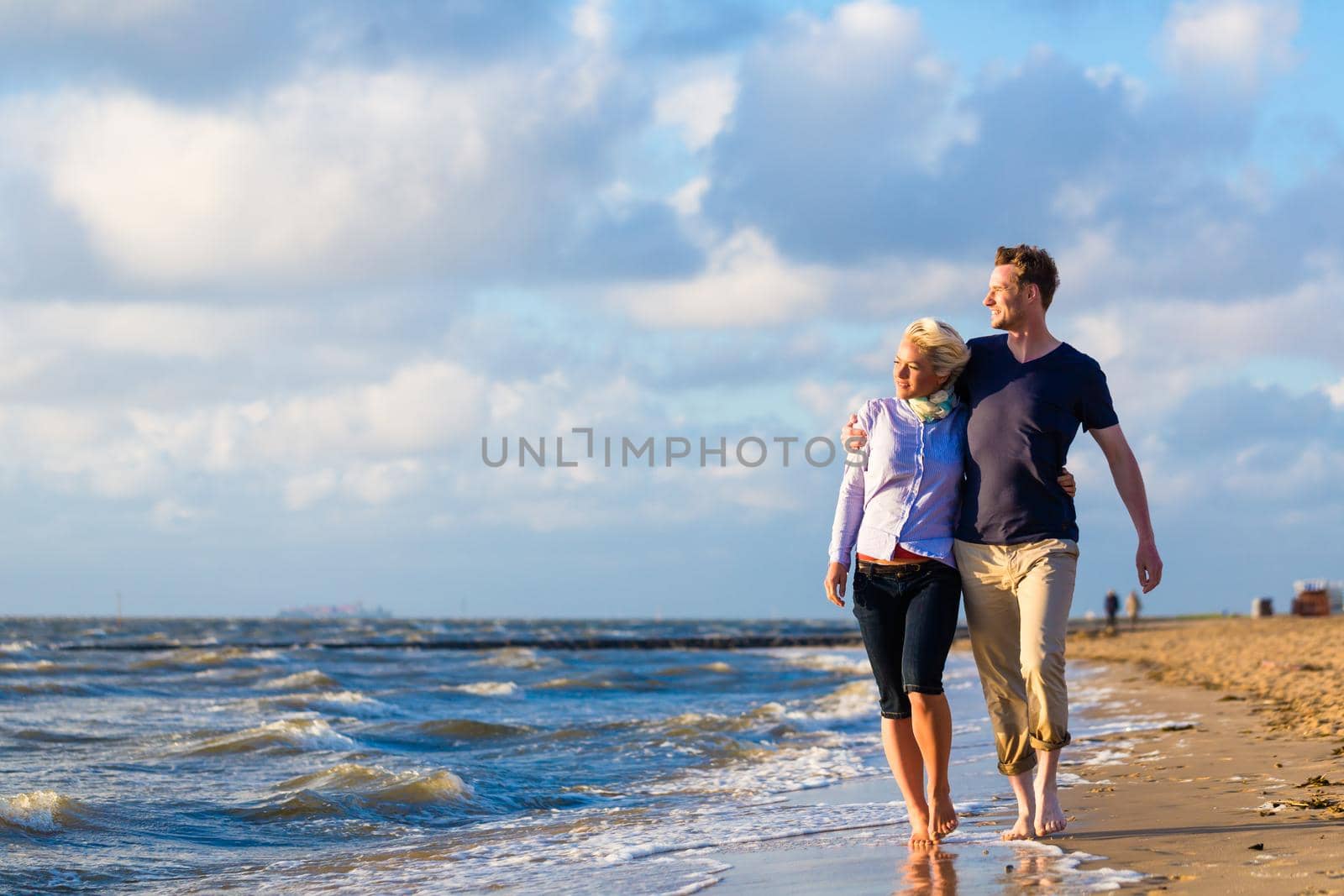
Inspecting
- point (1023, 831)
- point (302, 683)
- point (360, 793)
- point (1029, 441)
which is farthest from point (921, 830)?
point (302, 683)

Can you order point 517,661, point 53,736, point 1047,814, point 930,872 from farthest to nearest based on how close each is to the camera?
point 517,661
point 53,736
point 1047,814
point 930,872

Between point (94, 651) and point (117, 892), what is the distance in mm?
40117

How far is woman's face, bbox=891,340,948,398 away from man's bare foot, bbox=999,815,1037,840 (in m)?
1.71

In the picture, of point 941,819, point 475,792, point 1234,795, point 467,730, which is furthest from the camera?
point 467,730

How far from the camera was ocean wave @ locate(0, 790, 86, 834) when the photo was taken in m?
7.35

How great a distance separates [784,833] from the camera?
585 centimetres

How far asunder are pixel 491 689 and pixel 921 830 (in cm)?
1664

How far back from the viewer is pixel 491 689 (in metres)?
20.7

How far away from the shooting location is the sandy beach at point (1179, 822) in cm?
394

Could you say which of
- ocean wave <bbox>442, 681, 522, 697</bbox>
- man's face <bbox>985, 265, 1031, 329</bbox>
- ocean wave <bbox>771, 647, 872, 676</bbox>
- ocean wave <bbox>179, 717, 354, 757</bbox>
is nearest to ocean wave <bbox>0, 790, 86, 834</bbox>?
ocean wave <bbox>179, 717, 354, 757</bbox>

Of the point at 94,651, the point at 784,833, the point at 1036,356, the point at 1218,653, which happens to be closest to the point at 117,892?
the point at 784,833

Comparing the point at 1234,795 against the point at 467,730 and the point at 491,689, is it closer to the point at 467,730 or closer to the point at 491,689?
the point at 467,730

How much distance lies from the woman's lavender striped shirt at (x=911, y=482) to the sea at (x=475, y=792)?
1.19m

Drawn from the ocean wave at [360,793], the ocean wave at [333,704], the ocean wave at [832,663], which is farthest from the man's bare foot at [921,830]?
the ocean wave at [832,663]
